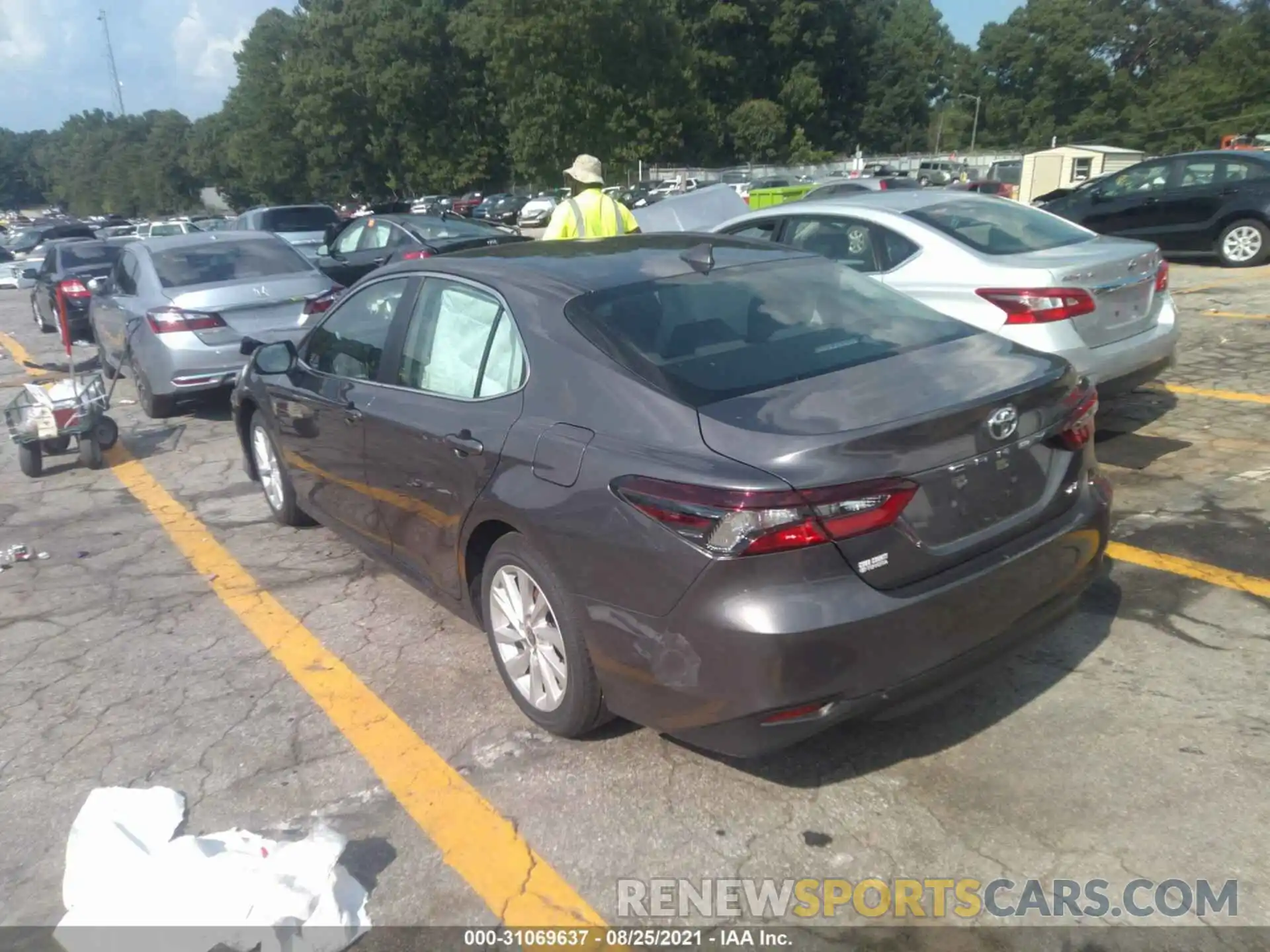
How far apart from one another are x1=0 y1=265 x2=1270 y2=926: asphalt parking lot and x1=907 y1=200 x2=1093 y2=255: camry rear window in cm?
159

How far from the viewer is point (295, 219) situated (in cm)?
1919

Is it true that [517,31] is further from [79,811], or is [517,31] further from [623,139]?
[79,811]

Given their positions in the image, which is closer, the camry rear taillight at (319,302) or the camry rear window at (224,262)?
the camry rear taillight at (319,302)

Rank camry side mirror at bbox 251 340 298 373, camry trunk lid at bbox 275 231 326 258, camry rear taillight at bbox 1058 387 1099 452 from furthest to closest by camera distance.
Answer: camry trunk lid at bbox 275 231 326 258
camry side mirror at bbox 251 340 298 373
camry rear taillight at bbox 1058 387 1099 452

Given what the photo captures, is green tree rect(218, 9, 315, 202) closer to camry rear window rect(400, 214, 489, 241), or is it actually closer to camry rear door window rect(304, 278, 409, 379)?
camry rear window rect(400, 214, 489, 241)

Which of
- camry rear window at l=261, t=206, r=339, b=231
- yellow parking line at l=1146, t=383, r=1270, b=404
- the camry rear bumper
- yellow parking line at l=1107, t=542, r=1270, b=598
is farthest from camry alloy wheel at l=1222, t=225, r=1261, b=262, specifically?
camry rear window at l=261, t=206, r=339, b=231

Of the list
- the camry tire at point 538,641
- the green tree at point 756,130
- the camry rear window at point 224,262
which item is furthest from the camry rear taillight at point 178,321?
the green tree at point 756,130

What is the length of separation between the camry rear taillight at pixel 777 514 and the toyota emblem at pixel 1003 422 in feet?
1.26

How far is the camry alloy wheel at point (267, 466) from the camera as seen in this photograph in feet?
18.9

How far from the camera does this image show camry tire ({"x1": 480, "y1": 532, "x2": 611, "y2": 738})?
10.5 ft

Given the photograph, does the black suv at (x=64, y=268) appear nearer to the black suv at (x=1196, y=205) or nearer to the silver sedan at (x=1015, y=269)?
the silver sedan at (x=1015, y=269)

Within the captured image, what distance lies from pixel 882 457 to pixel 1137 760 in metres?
1.35

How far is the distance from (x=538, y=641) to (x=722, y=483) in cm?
107

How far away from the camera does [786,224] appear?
22.5 feet
